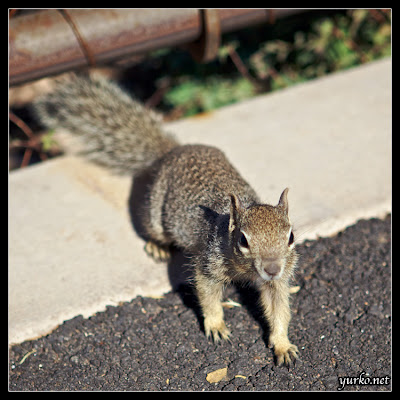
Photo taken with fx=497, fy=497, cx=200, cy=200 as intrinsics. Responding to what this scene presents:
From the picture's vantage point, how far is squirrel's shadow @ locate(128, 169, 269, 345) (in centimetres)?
311

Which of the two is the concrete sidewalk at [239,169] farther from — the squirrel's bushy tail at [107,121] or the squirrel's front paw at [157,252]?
the squirrel's bushy tail at [107,121]

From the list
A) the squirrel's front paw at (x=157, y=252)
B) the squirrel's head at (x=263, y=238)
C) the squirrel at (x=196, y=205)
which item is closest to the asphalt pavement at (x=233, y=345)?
the squirrel at (x=196, y=205)

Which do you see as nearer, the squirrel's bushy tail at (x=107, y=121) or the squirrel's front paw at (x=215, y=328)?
the squirrel's front paw at (x=215, y=328)

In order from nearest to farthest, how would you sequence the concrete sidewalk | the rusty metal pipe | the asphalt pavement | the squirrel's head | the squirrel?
the squirrel's head, the squirrel, the asphalt pavement, the concrete sidewalk, the rusty metal pipe

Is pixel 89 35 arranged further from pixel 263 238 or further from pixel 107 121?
pixel 263 238

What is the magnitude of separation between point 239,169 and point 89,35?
64.5 inches

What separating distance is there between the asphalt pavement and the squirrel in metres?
0.12

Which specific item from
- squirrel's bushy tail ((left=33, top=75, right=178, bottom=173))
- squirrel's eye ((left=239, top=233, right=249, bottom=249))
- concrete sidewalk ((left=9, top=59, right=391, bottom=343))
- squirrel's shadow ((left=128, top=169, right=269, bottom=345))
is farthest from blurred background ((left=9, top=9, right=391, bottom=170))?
squirrel's eye ((left=239, top=233, right=249, bottom=249))

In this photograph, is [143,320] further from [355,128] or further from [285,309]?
[355,128]

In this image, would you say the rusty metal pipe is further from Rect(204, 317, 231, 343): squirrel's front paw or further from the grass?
Rect(204, 317, 231, 343): squirrel's front paw

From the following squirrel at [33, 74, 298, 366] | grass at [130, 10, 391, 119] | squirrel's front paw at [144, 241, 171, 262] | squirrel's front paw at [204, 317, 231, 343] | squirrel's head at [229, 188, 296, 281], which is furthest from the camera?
grass at [130, 10, 391, 119]

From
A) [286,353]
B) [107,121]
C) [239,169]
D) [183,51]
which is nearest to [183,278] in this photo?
[286,353]

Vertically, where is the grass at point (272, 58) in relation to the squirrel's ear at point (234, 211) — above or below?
below

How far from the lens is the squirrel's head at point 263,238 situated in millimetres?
2410
